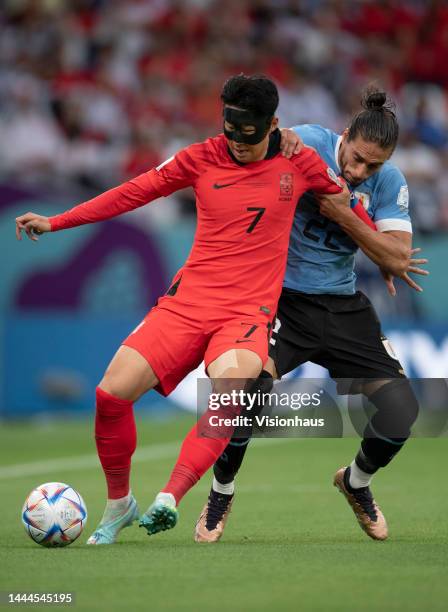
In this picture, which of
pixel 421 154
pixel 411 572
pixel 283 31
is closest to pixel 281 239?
pixel 411 572

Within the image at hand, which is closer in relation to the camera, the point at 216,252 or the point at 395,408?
the point at 216,252

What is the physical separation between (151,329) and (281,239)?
79 centimetres

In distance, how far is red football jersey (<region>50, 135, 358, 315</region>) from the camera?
234 inches

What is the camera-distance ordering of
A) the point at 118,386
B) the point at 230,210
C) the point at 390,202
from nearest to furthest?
the point at 118,386 < the point at 230,210 < the point at 390,202

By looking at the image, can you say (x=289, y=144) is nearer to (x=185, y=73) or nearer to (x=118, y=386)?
(x=118, y=386)

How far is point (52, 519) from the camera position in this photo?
584cm

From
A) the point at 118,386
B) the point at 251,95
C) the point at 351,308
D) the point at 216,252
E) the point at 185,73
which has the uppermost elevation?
the point at 251,95

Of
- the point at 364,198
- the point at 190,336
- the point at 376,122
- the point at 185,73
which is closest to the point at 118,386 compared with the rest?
the point at 190,336

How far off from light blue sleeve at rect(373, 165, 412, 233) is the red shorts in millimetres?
941

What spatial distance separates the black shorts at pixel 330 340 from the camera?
6477 mm

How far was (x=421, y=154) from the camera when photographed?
15.6 metres

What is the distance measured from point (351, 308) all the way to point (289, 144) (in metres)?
1.06

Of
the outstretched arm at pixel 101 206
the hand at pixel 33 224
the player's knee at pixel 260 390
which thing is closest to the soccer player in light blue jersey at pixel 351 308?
the player's knee at pixel 260 390

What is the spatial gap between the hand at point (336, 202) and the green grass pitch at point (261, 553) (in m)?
1.66
